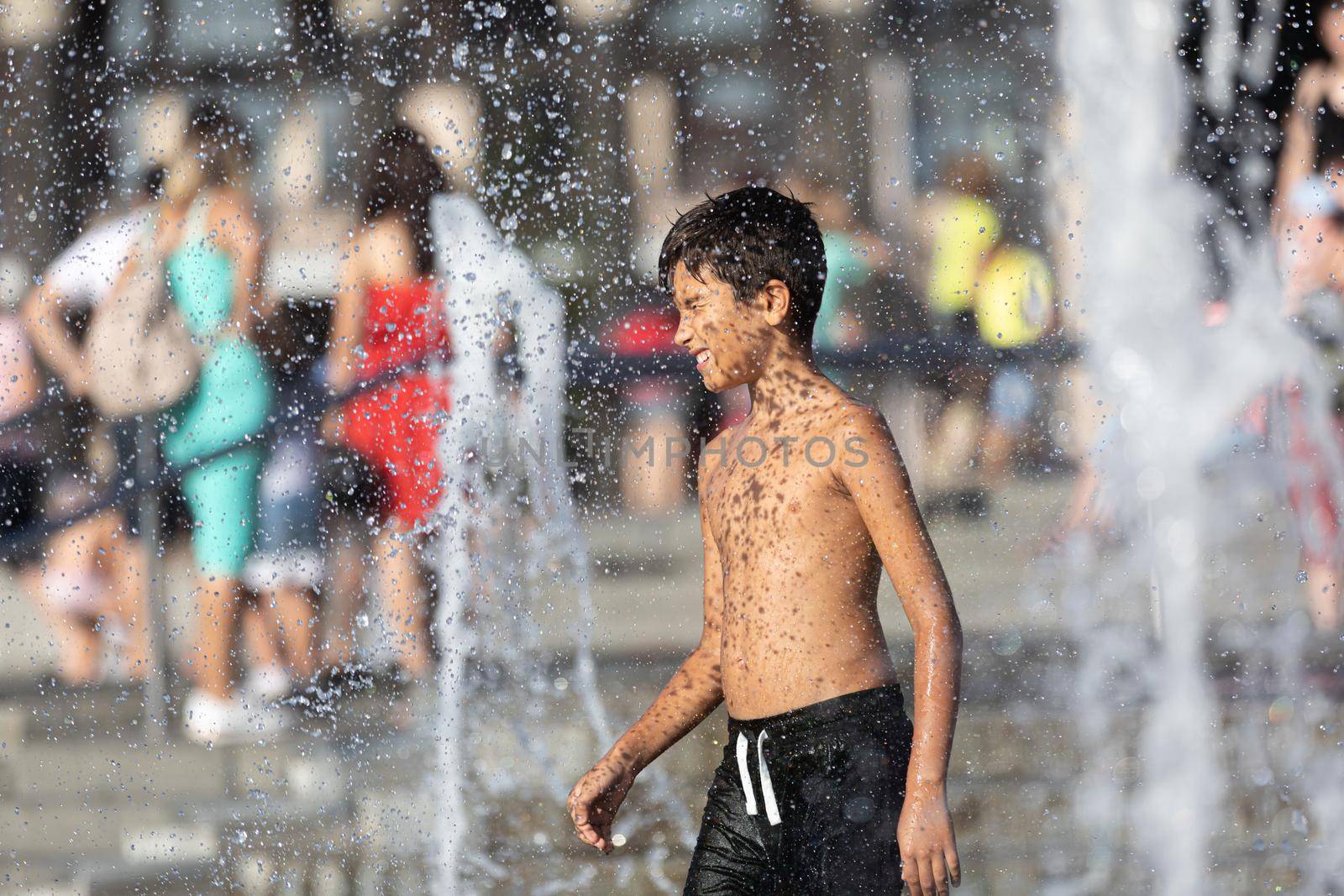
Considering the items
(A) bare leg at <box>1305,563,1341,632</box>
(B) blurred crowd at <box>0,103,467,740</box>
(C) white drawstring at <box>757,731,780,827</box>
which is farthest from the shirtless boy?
(A) bare leg at <box>1305,563,1341,632</box>

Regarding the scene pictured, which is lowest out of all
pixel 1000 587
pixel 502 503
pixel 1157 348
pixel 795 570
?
pixel 795 570

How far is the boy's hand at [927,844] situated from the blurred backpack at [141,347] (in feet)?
7.75

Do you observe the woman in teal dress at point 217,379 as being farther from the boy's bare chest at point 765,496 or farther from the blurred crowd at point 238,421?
the boy's bare chest at point 765,496

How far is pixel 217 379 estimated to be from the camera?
11.4ft

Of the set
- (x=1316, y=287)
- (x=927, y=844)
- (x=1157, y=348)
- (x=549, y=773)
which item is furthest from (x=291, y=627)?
(x=1316, y=287)

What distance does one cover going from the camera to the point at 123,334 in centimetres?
354

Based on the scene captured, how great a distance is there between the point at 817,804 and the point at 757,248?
0.63 metres

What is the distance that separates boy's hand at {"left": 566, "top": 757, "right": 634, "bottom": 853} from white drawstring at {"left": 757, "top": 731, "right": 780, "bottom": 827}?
0.16m

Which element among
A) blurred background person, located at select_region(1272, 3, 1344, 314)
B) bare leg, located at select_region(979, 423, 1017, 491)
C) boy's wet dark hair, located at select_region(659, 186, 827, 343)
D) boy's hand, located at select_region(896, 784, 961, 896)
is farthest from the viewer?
bare leg, located at select_region(979, 423, 1017, 491)

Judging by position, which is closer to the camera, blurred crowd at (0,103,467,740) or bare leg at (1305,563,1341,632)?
blurred crowd at (0,103,467,740)

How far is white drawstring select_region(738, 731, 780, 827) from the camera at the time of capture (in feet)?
5.49

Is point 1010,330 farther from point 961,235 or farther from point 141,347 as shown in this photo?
point 141,347

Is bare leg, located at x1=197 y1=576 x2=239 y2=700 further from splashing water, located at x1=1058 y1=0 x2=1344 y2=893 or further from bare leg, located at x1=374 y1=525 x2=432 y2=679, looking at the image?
splashing water, located at x1=1058 y1=0 x2=1344 y2=893

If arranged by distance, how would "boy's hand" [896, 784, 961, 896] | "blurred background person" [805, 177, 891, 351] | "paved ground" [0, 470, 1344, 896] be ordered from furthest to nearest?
"blurred background person" [805, 177, 891, 351]
"paved ground" [0, 470, 1344, 896]
"boy's hand" [896, 784, 961, 896]
